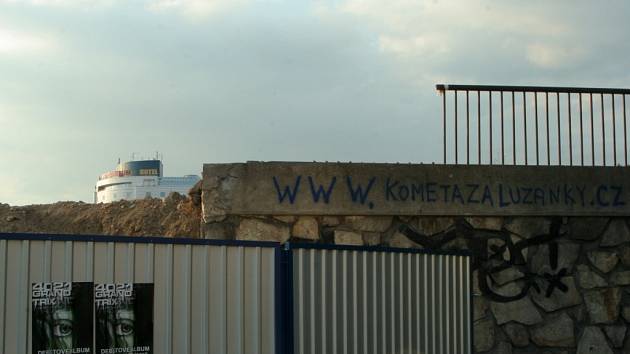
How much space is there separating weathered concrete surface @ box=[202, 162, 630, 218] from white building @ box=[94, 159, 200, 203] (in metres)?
68.4

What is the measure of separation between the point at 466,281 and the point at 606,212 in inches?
82.4

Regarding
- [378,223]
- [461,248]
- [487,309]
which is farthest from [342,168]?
[487,309]

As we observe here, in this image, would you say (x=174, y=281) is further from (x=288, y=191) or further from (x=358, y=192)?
(x=358, y=192)

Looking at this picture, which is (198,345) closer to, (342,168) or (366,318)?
(366,318)

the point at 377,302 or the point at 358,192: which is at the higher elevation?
the point at 358,192

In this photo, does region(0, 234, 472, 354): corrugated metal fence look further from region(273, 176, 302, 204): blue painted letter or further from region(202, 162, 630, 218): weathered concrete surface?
region(273, 176, 302, 204): blue painted letter

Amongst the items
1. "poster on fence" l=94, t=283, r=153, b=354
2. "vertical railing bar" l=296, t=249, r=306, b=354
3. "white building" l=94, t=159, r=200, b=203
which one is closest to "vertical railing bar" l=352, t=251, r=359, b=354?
"vertical railing bar" l=296, t=249, r=306, b=354

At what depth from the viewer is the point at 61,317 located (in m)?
4.87

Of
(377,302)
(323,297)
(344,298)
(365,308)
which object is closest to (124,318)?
(323,297)

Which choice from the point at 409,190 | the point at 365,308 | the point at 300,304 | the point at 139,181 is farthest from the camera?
the point at 139,181

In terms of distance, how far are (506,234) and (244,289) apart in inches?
185

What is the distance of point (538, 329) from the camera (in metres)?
9.45

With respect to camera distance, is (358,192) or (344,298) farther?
(358,192)

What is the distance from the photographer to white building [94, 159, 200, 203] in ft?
273
